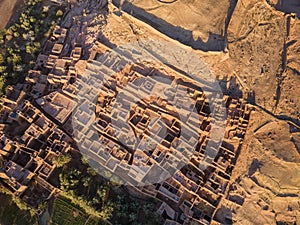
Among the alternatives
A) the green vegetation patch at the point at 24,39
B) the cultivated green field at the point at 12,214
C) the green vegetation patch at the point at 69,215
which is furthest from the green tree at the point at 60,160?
the green vegetation patch at the point at 24,39

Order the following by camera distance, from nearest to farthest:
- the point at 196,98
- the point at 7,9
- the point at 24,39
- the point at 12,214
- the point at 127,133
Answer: the point at 12,214 → the point at 127,133 → the point at 196,98 → the point at 24,39 → the point at 7,9

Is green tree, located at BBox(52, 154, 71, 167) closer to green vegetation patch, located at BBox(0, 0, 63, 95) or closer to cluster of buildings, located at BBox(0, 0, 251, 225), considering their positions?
cluster of buildings, located at BBox(0, 0, 251, 225)

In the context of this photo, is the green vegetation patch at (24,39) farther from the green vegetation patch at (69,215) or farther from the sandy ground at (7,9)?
the green vegetation patch at (69,215)

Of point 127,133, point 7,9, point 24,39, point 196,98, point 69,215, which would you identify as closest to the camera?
point 69,215

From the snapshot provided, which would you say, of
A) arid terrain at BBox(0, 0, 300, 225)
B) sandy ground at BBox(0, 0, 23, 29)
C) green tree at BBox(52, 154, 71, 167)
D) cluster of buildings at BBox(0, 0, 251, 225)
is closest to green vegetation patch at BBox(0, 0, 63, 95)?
sandy ground at BBox(0, 0, 23, 29)

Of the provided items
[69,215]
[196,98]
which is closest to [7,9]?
[196,98]

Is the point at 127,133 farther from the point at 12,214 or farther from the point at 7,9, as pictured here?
the point at 7,9

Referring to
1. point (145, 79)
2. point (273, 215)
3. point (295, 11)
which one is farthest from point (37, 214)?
point (295, 11)
